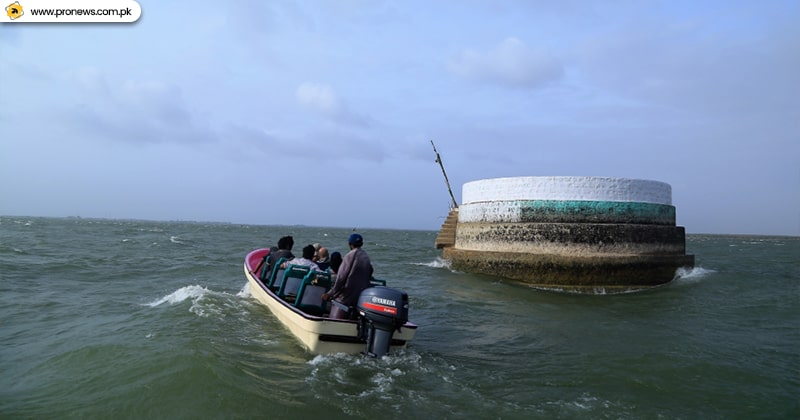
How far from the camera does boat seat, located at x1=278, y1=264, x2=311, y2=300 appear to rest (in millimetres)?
9477

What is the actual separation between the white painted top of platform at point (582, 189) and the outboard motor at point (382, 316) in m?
9.95

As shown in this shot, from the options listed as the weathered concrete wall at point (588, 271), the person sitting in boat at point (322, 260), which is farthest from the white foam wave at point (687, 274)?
the person sitting in boat at point (322, 260)

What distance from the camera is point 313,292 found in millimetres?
8797

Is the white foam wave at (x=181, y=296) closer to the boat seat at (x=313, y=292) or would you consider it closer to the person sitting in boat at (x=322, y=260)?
the person sitting in boat at (x=322, y=260)

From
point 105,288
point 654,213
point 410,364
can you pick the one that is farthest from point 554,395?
point 105,288

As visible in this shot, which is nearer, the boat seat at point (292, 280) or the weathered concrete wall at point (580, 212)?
the boat seat at point (292, 280)

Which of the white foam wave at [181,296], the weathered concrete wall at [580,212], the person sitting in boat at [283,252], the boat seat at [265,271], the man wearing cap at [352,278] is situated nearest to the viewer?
the man wearing cap at [352,278]

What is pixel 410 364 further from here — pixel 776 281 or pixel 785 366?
pixel 776 281

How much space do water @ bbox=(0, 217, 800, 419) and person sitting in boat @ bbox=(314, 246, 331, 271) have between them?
53.0 inches

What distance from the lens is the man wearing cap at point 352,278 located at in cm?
789

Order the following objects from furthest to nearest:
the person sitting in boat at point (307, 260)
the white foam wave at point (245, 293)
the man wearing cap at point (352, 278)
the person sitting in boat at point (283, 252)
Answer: the white foam wave at point (245, 293), the person sitting in boat at point (283, 252), the person sitting in boat at point (307, 260), the man wearing cap at point (352, 278)

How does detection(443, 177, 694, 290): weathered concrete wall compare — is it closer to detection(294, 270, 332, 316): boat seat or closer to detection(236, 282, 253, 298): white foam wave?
detection(236, 282, 253, 298): white foam wave

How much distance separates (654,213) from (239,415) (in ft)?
48.4

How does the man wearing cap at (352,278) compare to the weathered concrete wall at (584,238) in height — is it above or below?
below
